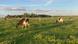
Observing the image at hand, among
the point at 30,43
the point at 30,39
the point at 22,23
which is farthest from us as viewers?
the point at 22,23

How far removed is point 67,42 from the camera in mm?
18469

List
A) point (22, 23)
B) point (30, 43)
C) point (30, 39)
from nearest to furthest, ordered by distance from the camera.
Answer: point (30, 43) < point (30, 39) < point (22, 23)

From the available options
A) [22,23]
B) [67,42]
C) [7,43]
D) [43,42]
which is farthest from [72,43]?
[22,23]

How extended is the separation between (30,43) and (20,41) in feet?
3.56

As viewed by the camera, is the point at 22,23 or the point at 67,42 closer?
the point at 67,42

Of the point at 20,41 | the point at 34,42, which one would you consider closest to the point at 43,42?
the point at 34,42

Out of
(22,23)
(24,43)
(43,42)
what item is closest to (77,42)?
(43,42)

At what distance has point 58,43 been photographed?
18188mm

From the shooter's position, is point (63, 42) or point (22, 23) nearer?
point (63, 42)

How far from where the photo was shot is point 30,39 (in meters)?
18.9

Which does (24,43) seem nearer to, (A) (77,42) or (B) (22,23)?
(A) (77,42)

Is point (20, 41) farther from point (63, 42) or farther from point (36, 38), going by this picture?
point (63, 42)

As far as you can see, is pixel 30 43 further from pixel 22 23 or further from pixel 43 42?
pixel 22 23

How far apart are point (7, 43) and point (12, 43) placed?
62cm
